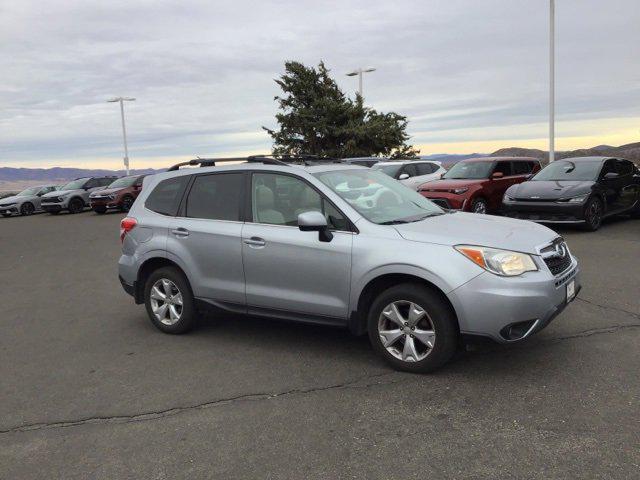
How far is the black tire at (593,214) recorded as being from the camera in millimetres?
11492

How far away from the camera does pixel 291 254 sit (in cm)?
479

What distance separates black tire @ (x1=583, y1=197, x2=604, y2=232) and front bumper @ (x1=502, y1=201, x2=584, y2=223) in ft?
0.62

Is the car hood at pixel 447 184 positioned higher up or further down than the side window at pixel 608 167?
further down

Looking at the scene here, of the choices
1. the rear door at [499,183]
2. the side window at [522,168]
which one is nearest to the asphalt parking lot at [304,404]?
the rear door at [499,183]

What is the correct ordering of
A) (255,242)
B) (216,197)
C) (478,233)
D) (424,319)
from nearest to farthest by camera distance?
1. (424,319)
2. (478,233)
3. (255,242)
4. (216,197)

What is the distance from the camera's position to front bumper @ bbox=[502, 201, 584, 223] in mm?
11422

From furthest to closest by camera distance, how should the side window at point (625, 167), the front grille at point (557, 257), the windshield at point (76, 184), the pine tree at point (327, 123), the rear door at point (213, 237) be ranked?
the pine tree at point (327, 123)
the windshield at point (76, 184)
the side window at point (625, 167)
the rear door at point (213, 237)
the front grille at point (557, 257)

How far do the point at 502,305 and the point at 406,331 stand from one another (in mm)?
738

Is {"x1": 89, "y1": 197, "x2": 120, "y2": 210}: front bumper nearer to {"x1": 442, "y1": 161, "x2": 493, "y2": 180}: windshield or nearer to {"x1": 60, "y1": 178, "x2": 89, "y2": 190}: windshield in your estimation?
{"x1": 60, "y1": 178, "x2": 89, "y2": 190}: windshield

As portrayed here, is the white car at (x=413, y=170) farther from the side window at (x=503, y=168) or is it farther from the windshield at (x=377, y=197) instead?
the windshield at (x=377, y=197)

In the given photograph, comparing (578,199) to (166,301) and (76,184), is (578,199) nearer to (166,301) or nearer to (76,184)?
(166,301)

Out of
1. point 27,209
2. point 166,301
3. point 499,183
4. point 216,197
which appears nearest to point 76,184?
point 27,209

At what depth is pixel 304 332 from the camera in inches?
222

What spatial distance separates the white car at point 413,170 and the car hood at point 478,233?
1171 centimetres
